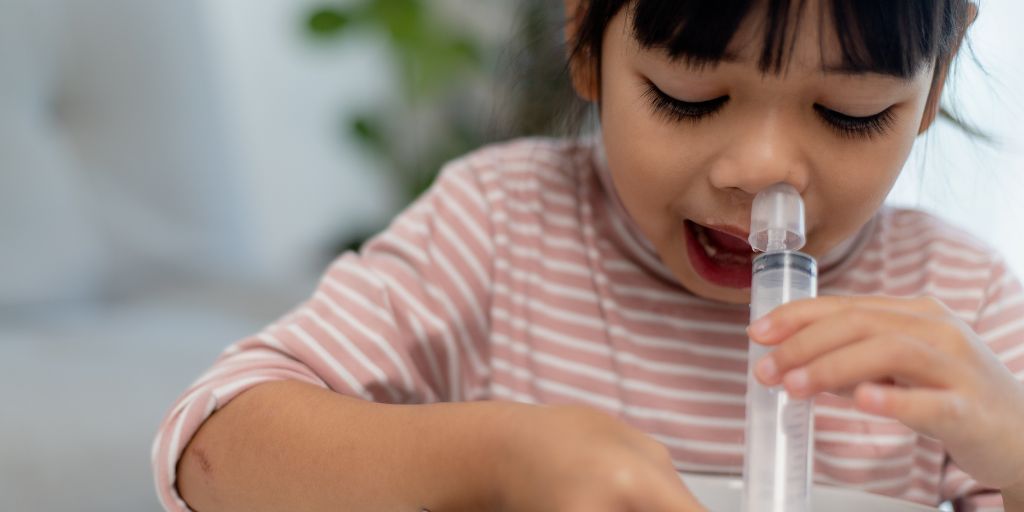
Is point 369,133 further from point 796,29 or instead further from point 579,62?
point 796,29

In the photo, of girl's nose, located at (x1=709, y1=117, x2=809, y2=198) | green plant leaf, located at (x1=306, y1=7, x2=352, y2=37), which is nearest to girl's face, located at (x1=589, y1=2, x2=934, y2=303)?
girl's nose, located at (x1=709, y1=117, x2=809, y2=198)

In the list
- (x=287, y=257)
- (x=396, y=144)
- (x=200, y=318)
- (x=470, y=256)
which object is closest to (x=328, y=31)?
(x=396, y=144)

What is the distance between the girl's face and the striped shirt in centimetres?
13

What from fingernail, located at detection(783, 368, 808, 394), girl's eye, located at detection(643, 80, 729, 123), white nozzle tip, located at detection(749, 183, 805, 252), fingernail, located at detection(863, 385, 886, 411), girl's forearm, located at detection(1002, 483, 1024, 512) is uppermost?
girl's eye, located at detection(643, 80, 729, 123)

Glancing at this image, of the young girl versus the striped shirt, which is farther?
the striped shirt

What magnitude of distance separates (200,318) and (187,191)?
0.17m

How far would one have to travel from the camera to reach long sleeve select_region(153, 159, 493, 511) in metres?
0.65

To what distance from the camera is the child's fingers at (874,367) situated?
1.59 ft

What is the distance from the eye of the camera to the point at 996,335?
0.75m

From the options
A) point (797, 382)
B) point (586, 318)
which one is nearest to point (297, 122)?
point (586, 318)

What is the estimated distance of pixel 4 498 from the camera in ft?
2.74

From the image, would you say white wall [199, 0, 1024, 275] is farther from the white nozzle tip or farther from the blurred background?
the white nozzle tip

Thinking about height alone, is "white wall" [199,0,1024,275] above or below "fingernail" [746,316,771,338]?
above

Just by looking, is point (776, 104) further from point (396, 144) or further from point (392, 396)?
point (396, 144)
